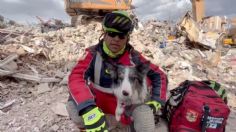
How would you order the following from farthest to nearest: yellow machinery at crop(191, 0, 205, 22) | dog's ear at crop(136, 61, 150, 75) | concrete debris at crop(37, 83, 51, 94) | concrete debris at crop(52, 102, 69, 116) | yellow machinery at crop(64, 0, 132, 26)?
yellow machinery at crop(191, 0, 205, 22) → yellow machinery at crop(64, 0, 132, 26) → concrete debris at crop(37, 83, 51, 94) → concrete debris at crop(52, 102, 69, 116) → dog's ear at crop(136, 61, 150, 75)

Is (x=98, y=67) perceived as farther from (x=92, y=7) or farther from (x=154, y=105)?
(x=92, y=7)

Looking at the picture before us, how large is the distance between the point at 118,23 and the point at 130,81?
0.43 meters

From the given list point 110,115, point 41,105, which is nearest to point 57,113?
point 41,105

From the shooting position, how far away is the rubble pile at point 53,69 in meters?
4.88

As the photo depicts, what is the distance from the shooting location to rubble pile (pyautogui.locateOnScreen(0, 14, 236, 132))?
16.0 feet

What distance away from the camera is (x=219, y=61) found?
10.3m

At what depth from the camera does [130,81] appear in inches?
104

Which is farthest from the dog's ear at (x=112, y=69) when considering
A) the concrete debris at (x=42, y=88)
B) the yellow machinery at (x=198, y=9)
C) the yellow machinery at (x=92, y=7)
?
the yellow machinery at (x=198, y=9)

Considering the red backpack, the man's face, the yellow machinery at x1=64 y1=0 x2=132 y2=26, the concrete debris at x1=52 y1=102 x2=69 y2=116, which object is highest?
the yellow machinery at x1=64 y1=0 x2=132 y2=26

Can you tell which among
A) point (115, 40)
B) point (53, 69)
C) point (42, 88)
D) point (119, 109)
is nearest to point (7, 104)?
point (42, 88)

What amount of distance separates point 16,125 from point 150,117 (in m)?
2.54

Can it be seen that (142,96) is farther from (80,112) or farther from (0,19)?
(0,19)

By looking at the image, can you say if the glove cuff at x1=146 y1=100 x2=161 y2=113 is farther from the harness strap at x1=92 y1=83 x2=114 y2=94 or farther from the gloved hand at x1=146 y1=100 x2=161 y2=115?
the harness strap at x1=92 y1=83 x2=114 y2=94

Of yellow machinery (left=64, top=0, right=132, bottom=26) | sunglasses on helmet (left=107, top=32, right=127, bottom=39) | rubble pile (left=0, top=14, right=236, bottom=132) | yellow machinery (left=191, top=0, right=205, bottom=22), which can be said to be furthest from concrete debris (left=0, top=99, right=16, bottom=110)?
yellow machinery (left=191, top=0, right=205, bottom=22)
